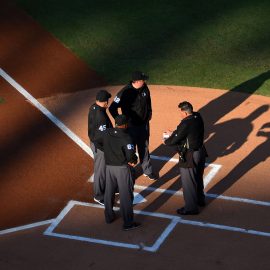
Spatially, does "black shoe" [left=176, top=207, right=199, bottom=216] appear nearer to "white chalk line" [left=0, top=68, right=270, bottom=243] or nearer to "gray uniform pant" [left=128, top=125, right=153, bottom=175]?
"white chalk line" [left=0, top=68, right=270, bottom=243]

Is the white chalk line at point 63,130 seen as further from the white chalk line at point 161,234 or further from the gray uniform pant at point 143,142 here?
the gray uniform pant at point 143,142

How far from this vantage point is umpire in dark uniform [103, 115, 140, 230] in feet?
37.6

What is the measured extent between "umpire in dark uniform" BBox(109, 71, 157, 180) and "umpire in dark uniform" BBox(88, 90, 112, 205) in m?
0.58

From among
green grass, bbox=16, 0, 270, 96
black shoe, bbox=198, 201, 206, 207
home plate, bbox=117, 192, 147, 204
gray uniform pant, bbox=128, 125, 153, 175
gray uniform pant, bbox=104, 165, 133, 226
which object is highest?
green grass, bbox=16, 0, 270, 96

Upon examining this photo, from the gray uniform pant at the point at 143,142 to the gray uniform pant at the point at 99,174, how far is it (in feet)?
2.87

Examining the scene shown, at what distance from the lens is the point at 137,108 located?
12.9 meters

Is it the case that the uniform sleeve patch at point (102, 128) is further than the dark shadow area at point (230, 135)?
No

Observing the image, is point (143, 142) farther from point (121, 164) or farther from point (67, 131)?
point (67, 131)

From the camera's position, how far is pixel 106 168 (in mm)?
11617

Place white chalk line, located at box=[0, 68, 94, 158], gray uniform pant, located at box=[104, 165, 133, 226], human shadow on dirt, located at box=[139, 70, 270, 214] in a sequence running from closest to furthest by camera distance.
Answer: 1. gray uniform pant, located at box=[104, 165, 133, 226]
2. human shadow on dirt, located at box=[139, 70, 270, 214]
3. white chalk line, located at box=[0, 68, 94, 158]

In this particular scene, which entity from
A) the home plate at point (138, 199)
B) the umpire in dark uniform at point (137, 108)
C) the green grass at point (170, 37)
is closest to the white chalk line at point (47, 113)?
the umpire in dark uniform at point (137, 108)

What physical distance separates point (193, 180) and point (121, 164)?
1288 millimetres

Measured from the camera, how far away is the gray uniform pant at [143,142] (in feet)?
42.7

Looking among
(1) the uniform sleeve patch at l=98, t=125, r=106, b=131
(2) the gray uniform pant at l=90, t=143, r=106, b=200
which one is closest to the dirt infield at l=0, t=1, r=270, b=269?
(2) the gray uniform pant at l=90, t=143, r=106, b=200
